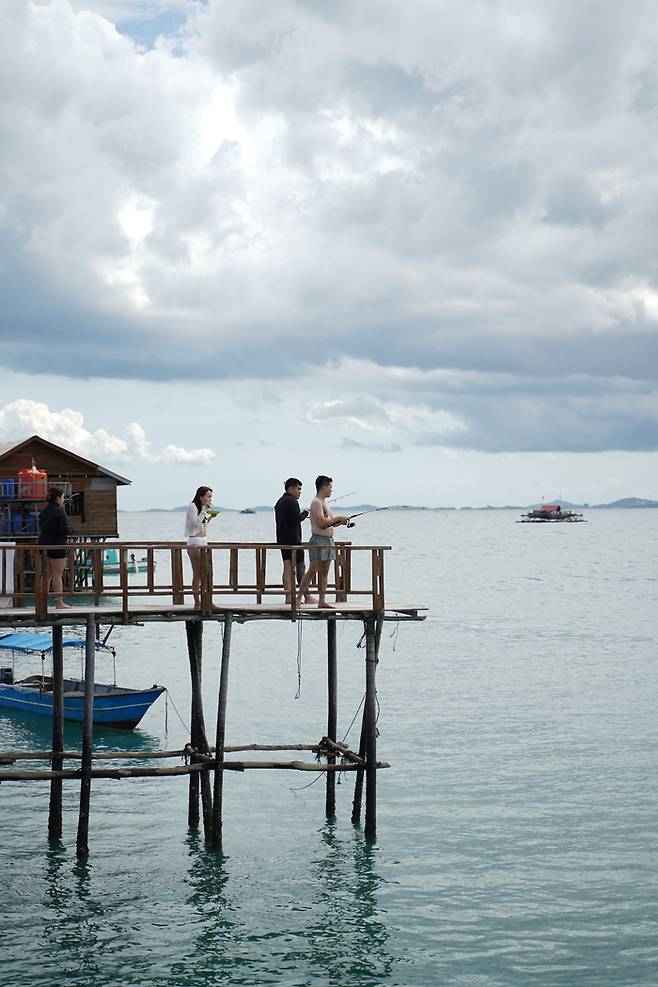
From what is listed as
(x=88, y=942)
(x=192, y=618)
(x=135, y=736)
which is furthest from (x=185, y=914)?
(x=135, y=736)

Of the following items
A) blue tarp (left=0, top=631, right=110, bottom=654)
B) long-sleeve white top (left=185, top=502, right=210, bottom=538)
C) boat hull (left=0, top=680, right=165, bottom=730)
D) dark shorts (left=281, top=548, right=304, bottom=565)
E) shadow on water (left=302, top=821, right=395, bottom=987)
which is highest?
long-sleeve white top (left=185, top=502, right=210, bottom=538)

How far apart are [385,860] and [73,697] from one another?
53.0ft

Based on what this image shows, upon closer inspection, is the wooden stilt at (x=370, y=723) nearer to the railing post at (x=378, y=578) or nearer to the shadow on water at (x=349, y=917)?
the railing post at (x=378, y=578)

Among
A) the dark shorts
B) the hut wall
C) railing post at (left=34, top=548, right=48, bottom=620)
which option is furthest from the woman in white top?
the hut wall

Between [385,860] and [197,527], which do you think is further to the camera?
[385,860]

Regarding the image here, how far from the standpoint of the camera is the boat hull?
109ft

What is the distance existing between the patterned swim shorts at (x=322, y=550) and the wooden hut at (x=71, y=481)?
4798 cm

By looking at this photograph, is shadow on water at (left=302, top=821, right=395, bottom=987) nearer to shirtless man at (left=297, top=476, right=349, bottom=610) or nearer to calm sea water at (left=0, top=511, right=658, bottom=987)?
calm sea water at (left=0, top=511, right=658, bottom=987)

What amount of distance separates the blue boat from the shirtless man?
49.5ft

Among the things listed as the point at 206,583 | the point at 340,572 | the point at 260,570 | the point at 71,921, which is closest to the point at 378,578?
the point at 340,572

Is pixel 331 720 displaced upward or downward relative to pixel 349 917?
upward

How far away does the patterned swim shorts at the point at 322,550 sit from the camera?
19.5m

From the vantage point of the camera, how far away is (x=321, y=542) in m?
19.6

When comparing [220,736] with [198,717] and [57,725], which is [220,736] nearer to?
[198,717]
